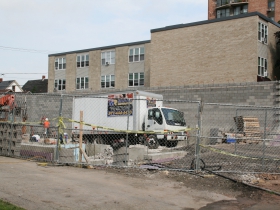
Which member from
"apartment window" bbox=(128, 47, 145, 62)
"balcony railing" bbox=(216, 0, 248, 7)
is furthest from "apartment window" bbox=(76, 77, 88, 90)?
"balcony railing" bbox=(216, 0, 248, 7)

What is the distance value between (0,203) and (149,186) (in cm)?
352

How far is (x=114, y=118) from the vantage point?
67.6ft

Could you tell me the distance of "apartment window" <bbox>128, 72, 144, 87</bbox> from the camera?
42.4 metres

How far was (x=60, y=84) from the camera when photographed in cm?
4978

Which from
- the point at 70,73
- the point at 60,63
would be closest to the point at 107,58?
the point at 70,73

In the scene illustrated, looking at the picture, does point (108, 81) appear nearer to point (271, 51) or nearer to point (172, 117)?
point (271, 51)

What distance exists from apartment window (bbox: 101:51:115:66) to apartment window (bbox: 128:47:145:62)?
2.55 m

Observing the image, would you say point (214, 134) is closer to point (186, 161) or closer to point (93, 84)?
point (186, 161)

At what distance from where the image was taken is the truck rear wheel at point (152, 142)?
52.3ft

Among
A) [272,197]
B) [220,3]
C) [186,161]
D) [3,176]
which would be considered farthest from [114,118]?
[220,3]

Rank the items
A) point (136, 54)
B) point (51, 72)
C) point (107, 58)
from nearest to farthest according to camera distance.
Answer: point (136, 54) → point (107, 58) → point (51, 72)

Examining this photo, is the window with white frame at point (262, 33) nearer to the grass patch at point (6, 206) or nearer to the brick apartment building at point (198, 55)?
the brick apartment building at point (198, 55)

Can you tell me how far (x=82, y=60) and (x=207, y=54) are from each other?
20.0 meters

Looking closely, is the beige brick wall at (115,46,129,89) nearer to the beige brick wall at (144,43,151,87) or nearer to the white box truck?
the beige brick wall at (144,43,151,87)
